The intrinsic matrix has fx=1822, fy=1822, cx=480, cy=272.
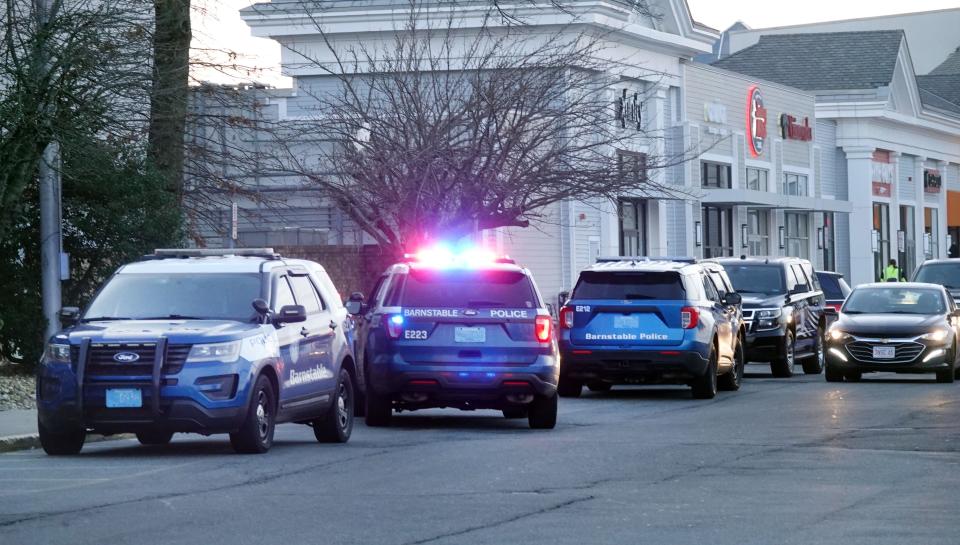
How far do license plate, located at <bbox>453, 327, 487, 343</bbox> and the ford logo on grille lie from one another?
175 inches

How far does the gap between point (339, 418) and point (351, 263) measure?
20.1 meters

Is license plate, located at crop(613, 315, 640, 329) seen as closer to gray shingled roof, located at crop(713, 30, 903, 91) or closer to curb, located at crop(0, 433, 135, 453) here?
curb, located at crop(0, 433, 135, 453)

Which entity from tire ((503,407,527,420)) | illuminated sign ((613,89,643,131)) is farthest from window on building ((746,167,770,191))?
tire ((503,407,527,420))

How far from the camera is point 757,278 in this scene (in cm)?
Result: 3173

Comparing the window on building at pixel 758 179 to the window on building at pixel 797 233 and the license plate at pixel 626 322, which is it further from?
the license plate at pixel 626 322

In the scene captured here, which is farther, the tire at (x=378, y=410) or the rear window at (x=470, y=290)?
the tire at (x=378, y=410)

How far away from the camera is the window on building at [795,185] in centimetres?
6419

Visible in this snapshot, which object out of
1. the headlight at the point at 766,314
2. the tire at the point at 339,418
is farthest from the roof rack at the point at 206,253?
the headlight at the point at 766,314

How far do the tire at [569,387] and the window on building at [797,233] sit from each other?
3994cm

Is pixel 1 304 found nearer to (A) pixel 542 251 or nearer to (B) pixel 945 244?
(A) pixel 542 251

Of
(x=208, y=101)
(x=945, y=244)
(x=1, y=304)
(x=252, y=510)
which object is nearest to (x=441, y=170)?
(x=208, y=101)

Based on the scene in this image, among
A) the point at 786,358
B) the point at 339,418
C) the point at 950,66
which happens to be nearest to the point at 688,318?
the point at 786,358

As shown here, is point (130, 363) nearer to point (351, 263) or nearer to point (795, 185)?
point (351, 263)

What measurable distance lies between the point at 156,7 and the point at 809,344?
540 inches
